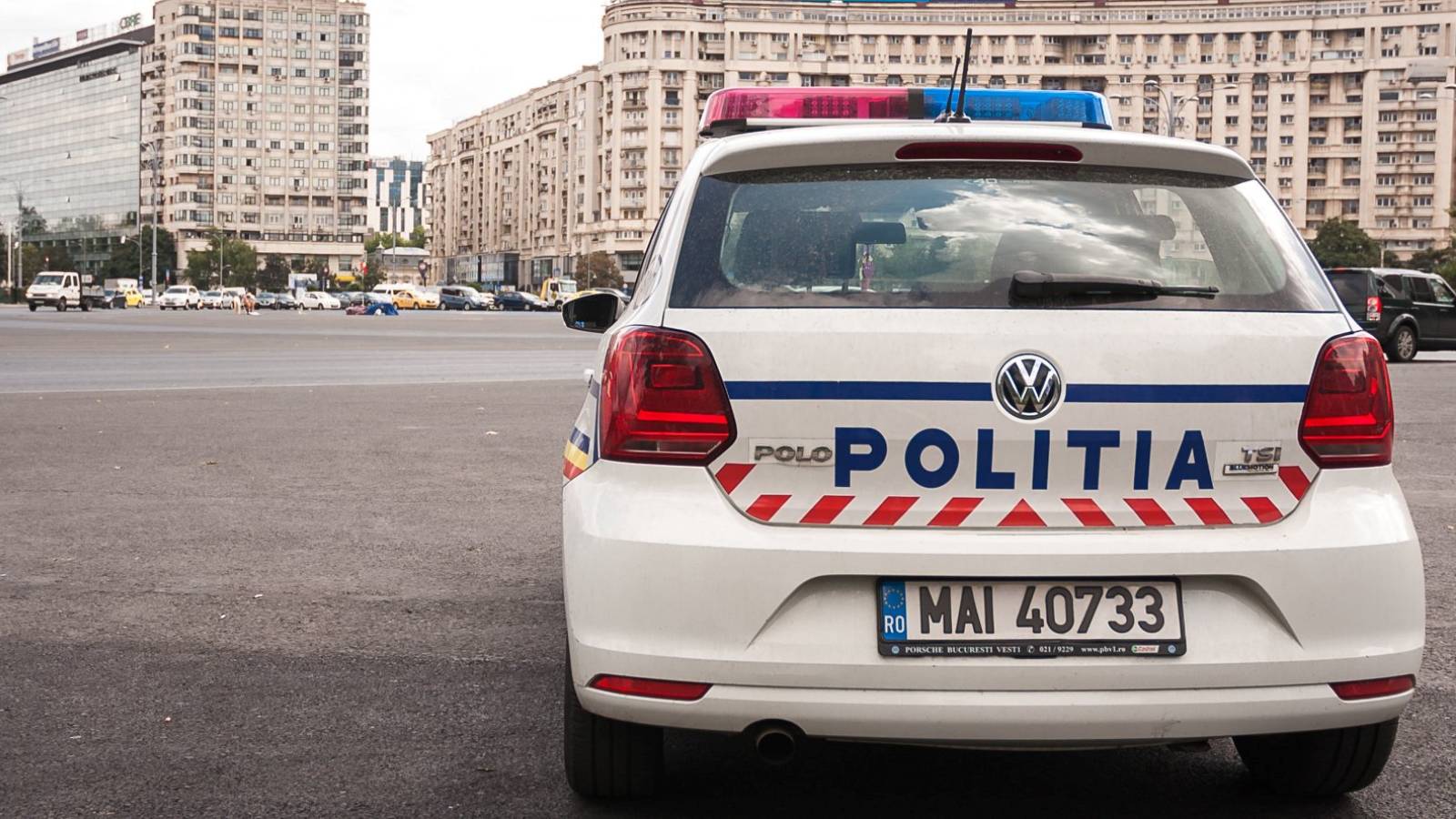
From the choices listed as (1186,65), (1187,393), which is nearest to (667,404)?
(1187,393)

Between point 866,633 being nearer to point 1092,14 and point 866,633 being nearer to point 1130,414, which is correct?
point 1130,414

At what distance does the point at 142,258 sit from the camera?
6225 inches

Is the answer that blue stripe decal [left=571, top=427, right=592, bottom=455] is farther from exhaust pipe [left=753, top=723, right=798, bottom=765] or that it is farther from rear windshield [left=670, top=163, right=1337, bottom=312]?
exhaust pipe [left=753, top=723, right=798, bottom=765]

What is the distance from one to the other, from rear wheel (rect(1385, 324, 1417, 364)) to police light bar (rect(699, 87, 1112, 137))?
2498 centimetres

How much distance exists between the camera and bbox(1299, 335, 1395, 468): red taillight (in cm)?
316

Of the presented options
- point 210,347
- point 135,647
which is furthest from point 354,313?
point 135,647

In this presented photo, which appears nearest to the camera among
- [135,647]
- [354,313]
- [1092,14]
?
[135,647]

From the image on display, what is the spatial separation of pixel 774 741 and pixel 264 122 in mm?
180674

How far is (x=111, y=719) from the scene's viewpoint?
164 inches

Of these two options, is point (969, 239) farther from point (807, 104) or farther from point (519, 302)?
point (519, 302)

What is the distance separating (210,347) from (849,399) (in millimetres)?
27920

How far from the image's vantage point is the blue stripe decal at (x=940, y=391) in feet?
10.00

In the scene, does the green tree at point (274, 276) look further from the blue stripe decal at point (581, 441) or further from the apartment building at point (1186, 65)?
the blue stripe decal at point (581, 441)

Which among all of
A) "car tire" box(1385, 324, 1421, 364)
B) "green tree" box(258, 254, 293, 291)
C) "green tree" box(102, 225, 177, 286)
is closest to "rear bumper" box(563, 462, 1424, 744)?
"car tire" box(1385, 324, 1421, 364)
